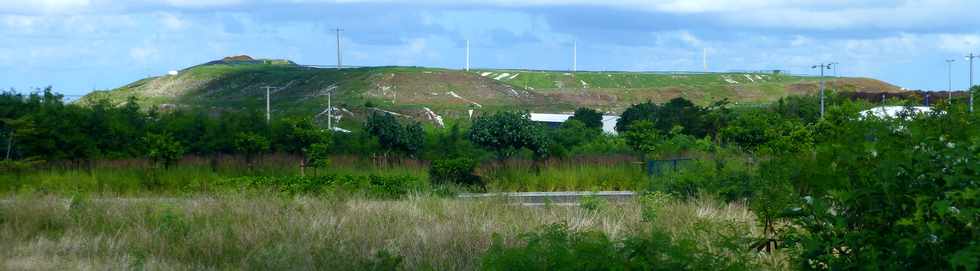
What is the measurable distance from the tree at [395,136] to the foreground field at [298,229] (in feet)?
51.5

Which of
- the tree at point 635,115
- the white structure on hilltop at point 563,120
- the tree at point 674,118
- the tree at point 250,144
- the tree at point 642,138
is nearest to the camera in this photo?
the tree at point 250,144

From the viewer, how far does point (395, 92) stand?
80.9 m

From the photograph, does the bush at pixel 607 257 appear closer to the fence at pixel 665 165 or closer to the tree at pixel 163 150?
the fence at pixel 665 165

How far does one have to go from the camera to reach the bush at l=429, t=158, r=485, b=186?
66.6 feet

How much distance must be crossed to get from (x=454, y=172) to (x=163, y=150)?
6894 mm

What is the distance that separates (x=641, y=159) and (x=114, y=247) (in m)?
17.7

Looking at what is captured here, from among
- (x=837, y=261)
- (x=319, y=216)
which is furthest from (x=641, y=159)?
(x=837, y=261)

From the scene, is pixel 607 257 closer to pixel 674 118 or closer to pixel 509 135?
pixel 509 135

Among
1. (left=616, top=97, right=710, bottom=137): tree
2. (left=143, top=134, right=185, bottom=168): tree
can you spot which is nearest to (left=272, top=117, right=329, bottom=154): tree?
(left=143, top=134, right=185, bottom=168): tree

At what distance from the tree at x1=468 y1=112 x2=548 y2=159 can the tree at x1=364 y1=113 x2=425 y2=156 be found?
169cm

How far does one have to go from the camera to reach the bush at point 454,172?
66.6 ft

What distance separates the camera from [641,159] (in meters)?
26.6

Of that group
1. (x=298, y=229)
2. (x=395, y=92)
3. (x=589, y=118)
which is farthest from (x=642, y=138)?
(x=395, y=92)

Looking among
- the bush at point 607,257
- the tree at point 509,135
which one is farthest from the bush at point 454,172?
the bush at point 607,257
